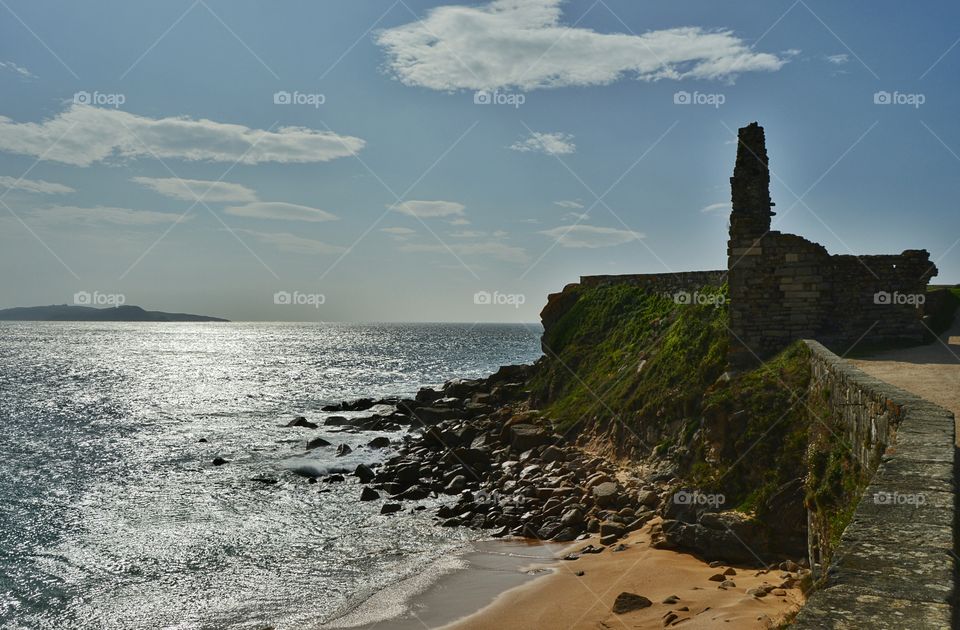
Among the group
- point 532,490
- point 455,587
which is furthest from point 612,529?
point 532,490

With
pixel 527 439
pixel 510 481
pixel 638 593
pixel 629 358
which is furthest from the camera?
pixel 629 358

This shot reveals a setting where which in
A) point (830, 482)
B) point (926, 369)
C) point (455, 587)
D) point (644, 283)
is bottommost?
point (455, 587)

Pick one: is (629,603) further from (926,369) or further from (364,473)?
(364,473)

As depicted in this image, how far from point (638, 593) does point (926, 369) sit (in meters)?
7.51

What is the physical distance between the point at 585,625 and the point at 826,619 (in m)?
9.57

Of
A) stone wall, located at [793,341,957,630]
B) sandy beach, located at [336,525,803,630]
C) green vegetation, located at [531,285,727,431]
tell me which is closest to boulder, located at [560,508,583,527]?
sandy beach, located at [336,525,803,630]

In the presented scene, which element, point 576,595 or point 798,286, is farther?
point 798,286

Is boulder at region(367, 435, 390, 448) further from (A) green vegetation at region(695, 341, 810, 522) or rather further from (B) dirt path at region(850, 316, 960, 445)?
(B) dirt path at region(850, 316, 960, 445)

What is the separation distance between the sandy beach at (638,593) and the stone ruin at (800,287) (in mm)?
7010

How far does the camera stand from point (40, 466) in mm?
31453

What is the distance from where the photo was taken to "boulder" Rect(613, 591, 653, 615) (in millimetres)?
12352

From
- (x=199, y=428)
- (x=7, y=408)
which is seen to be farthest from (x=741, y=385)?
(x=7, y=408)

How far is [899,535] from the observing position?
4695 millimetres

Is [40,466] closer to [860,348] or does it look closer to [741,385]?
[741,385]
